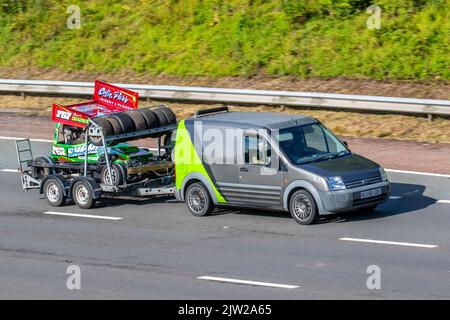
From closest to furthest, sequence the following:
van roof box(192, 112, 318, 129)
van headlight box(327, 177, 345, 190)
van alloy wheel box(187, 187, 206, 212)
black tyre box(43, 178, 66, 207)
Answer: van headlight box(327, 177, 345, 190)
van roof box(192, 112, 318, 129)
van alloy wheel box(187, 187, 206, 212)
black tyre box(43, 178, 66, 207)

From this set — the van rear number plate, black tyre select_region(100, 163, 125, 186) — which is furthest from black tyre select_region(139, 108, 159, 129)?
the van rear number plate

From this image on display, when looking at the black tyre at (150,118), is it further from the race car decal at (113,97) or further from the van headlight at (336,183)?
the van headlight at (336,183)

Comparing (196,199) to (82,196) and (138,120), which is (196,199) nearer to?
(138,120)

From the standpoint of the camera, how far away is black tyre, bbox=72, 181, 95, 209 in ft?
58.8

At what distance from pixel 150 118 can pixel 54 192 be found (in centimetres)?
227

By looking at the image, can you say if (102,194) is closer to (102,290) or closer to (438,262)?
(102,290)

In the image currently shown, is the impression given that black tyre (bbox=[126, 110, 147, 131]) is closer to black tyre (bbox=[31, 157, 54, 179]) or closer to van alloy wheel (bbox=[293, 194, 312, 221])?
black tyre (bbox=[31, 157, 54, 179])

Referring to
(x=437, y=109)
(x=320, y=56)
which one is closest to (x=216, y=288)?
(x=437, y=109)

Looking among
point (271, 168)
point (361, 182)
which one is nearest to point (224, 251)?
point (271, 168)

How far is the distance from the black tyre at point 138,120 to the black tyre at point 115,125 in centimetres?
34

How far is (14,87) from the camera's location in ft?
95.4

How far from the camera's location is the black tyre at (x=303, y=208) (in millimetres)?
15922

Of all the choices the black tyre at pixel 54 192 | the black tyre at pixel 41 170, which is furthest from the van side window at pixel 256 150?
the black tyre at pixel 41 170
